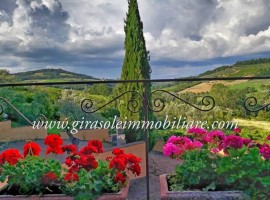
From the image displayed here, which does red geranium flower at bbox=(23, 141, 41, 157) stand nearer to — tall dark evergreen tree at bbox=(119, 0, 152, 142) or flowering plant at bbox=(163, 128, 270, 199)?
flowering plant at bbox=(163, 128, 270, 199)

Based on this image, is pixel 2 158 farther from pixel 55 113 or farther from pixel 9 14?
pixel 9 14

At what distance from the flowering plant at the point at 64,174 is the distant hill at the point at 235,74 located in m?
4.52

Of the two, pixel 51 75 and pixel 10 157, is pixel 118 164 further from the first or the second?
pixel 51 75

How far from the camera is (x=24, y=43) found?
6656 millimetres

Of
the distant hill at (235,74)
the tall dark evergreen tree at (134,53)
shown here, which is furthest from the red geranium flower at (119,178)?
the distant hill at (235,74)

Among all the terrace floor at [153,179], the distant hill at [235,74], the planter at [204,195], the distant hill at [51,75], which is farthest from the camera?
the distant hill at [51,75]

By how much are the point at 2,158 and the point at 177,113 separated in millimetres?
5511

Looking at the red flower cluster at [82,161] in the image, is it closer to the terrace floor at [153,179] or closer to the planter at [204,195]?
the planter at [204,195]

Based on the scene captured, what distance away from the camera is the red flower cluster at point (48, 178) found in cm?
227

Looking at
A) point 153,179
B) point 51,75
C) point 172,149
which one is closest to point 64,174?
point 172,149

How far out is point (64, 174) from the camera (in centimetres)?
234

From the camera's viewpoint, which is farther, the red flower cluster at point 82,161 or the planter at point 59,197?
the red flower cluster at point 82,161

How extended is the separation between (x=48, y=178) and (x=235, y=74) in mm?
5832

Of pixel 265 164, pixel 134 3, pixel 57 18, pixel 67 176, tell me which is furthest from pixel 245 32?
pixel 67 176
